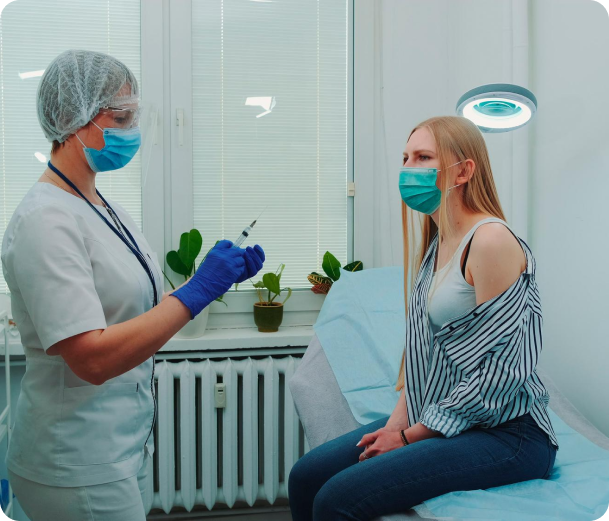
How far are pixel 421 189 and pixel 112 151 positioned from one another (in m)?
0.70

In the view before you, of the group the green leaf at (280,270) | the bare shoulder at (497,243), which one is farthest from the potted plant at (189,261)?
the bare shoulder at (497,243)

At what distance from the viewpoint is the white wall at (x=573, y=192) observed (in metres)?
1.36

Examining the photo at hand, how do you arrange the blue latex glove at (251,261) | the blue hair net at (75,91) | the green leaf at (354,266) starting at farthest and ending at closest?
Answer: the green leaf at (354,266) < the blue latex glove at (251,261) < the blue hair net at (75,91)

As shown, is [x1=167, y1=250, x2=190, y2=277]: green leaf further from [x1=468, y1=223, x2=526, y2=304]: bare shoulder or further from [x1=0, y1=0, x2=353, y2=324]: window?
[x1=468, y1=223, x2=526, y2=304]: bare shoulder

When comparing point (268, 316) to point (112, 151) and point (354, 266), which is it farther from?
point (112, 151)

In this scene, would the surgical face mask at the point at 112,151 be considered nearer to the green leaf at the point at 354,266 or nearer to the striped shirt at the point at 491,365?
the striped shirt at the point at 491,365

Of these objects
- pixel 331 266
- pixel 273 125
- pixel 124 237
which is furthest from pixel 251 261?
pixel 273 125

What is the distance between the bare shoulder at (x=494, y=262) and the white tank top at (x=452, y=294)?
4cm

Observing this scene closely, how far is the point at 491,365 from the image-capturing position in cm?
107

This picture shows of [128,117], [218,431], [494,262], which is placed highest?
[128,117]

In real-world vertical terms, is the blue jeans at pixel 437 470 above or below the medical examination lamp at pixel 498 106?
below

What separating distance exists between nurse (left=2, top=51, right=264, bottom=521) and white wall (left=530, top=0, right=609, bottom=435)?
3.03 ft

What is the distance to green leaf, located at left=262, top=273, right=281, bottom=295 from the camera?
2.10 m

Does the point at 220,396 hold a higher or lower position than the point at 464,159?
lower
